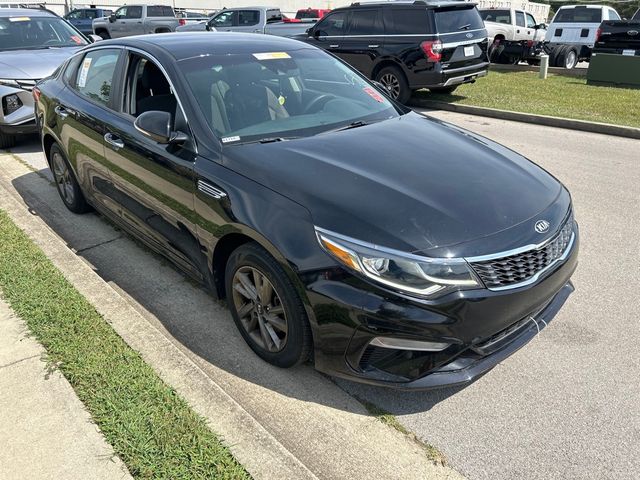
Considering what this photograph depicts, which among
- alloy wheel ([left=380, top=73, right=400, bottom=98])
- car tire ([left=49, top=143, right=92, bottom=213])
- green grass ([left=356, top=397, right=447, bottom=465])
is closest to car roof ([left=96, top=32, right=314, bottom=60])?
car tire ([left=49, top=143, right=92, bottom=213])

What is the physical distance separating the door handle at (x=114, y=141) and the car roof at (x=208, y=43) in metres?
0.68

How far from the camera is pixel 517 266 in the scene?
8.39 ft

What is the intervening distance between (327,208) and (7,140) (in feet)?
22.3

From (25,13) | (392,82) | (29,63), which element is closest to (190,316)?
(29,63)

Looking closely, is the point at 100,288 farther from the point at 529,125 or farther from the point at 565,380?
the point at 529,125

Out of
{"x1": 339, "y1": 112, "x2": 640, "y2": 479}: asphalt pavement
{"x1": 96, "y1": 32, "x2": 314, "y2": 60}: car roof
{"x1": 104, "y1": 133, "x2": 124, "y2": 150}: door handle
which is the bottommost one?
{"x1": 339, "y1": 112, "x2": 640, "y2": 479}: asphalt pavement

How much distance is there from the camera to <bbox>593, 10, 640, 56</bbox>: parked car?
1366 centimetres

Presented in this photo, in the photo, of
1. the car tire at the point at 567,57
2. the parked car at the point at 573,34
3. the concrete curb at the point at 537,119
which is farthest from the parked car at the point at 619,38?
the concrete curb at the point at 537,119

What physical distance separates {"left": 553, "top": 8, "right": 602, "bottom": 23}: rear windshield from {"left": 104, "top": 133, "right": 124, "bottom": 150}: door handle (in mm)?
16937

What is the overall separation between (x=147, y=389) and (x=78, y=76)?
338 cm

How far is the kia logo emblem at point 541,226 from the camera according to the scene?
270 cm

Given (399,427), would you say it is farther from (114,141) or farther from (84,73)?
→ (84,73)

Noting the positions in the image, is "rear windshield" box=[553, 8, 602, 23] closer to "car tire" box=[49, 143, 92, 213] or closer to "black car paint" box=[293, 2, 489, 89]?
"black car paint" box=[293, 2, 489, 89]

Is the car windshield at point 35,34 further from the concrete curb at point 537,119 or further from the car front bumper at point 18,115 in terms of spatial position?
the concrete curb at point 537,119
